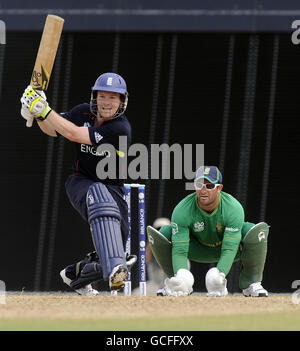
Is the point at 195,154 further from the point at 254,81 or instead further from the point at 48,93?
the point at 48,93

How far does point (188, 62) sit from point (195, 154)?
1001 mm

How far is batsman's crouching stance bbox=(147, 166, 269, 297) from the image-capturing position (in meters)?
6.67

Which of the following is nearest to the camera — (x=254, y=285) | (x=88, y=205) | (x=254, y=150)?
(x=88, y=205)

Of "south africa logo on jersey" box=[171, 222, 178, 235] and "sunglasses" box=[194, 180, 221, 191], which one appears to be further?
"south africa logo on jersey" box=[171, 222, 178, 235]

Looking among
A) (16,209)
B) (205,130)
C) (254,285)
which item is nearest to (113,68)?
(205,130)

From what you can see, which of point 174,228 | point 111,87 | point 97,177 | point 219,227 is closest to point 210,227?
point 219,227

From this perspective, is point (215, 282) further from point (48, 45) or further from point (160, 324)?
point (48, 45)

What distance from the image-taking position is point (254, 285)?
7.31 m

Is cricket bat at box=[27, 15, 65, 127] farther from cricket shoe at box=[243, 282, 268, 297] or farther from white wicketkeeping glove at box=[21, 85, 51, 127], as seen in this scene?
cricket shoe at box=[243, 282, 268, 297]

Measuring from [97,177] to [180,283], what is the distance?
1.00m

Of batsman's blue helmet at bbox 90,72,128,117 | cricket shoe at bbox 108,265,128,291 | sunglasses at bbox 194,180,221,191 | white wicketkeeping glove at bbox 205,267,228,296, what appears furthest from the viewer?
sunglasses at bbox 194,180,221,191

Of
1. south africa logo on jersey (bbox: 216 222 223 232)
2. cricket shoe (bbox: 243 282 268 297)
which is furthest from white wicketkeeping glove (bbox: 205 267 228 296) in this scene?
cricket shoe (bbox: 243 282 268 297)

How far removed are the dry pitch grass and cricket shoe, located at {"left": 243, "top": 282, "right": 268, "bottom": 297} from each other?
0.81 m

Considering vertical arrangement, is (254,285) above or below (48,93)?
below
